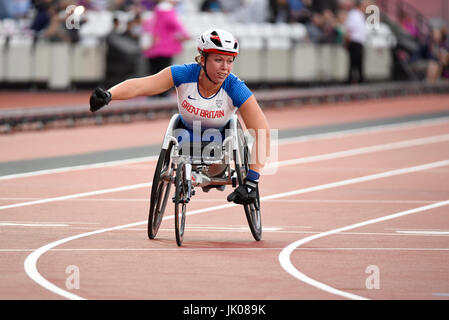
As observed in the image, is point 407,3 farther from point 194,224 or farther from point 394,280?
point 394,280

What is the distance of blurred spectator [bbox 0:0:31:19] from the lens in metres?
31.1

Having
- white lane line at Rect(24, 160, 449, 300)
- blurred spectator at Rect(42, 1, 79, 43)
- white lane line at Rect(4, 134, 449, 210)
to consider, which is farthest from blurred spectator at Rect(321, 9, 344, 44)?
white lane line at Rect(24, 160, 449, 300)

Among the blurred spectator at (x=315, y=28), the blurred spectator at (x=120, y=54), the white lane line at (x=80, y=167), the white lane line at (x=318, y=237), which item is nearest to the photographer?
the white lane line at (x=318, y=237)

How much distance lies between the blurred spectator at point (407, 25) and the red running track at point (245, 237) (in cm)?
1784

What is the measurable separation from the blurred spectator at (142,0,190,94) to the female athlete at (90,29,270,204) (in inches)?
515

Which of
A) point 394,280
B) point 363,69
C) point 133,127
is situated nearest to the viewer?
point 394,280

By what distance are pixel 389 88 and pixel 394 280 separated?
23552mm

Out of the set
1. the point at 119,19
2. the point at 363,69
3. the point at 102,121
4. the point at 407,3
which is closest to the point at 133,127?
the point at 102,121

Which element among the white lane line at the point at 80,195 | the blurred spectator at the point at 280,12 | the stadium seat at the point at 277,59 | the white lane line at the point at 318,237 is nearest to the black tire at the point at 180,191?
the white lane line at the point at 318,237

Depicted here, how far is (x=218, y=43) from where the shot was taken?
34.1 ft

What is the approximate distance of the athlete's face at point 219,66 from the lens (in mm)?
10422

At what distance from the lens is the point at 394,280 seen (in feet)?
29.3

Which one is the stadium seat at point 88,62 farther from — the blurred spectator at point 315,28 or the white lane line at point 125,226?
the white lane line at point 125,226

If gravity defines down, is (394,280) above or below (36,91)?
above
